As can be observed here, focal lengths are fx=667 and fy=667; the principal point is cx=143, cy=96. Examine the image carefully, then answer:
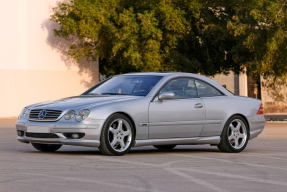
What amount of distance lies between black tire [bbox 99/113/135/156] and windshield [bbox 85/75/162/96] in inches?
31.3

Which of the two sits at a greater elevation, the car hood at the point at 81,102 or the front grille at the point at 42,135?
the car hood at the point at 81,102

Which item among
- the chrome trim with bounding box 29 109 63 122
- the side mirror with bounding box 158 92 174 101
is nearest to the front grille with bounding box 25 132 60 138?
the chrome trim with bounding box 29 109 63 122

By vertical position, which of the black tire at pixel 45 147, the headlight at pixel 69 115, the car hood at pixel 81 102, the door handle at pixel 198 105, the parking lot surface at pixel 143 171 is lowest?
the parking lot surface at pixel 143 171

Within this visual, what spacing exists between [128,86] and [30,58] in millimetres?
26163

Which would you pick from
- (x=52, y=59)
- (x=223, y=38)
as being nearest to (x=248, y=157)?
(x=223, y=38)

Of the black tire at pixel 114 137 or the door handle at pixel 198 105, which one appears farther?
the door handle at pixel 198 105

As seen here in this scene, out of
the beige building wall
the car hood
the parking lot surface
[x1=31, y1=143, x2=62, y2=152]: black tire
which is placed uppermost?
the beige building wall

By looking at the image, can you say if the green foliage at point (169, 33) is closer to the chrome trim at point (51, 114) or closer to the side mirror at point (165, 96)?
the side mirror at point (165, 96)

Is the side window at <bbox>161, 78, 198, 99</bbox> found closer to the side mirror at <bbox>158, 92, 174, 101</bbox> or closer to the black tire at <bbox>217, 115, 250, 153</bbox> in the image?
the side mirror at <bbox>158, 92, 174, 101</bbox>

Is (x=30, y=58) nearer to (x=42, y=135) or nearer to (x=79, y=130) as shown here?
(x=42, y=135)

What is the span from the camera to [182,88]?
12203mm

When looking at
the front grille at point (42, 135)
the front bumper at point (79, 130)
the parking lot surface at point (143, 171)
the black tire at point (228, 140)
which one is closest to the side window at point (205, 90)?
the black tire at point (228, 140)

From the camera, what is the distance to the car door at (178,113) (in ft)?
37.7

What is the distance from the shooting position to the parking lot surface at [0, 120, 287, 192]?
24.4ft
